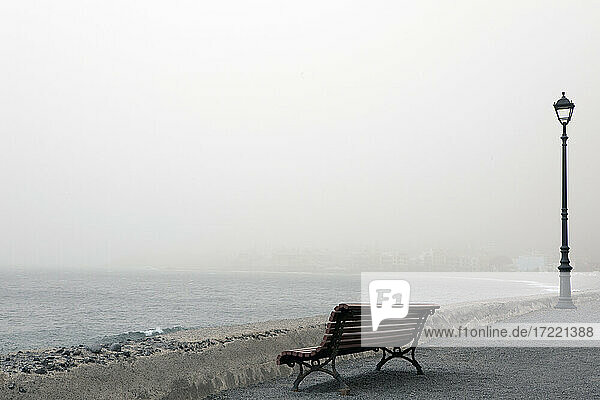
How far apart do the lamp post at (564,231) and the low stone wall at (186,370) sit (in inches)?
421

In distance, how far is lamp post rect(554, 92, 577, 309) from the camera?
1917 cm

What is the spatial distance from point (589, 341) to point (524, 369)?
146 inches

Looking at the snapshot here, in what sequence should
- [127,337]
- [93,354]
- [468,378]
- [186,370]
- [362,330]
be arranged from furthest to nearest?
[127,337] → [468,378] → [362,330] → [186,370] → [93,354]

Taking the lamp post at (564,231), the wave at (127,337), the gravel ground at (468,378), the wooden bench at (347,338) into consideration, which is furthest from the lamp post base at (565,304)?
the wooden bench at (347,338)

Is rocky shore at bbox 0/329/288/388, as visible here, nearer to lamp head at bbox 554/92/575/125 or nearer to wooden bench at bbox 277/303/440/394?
wooden bench at bbox 277/303/440/394

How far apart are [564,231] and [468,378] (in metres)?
12.2

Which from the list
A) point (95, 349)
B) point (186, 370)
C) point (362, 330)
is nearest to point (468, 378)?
point (362, 330)

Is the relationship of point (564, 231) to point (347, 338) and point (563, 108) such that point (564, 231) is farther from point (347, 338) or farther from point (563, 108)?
point (347, 338)

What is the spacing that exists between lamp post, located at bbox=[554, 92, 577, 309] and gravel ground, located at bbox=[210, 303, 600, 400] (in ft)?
26.3

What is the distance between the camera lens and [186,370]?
7.36m

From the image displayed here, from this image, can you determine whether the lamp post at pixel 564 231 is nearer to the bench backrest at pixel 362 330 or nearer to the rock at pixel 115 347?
the bench backrest at pixel 362 330

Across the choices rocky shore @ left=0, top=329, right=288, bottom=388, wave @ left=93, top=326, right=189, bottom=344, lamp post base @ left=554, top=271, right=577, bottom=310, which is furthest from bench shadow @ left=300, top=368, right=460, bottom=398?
lamp post base @ left=554, top=271, right=577, bottom=310

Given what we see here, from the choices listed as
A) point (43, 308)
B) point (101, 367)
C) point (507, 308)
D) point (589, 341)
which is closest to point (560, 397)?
point (101, 367)

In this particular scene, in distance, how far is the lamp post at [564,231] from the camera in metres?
19.2
